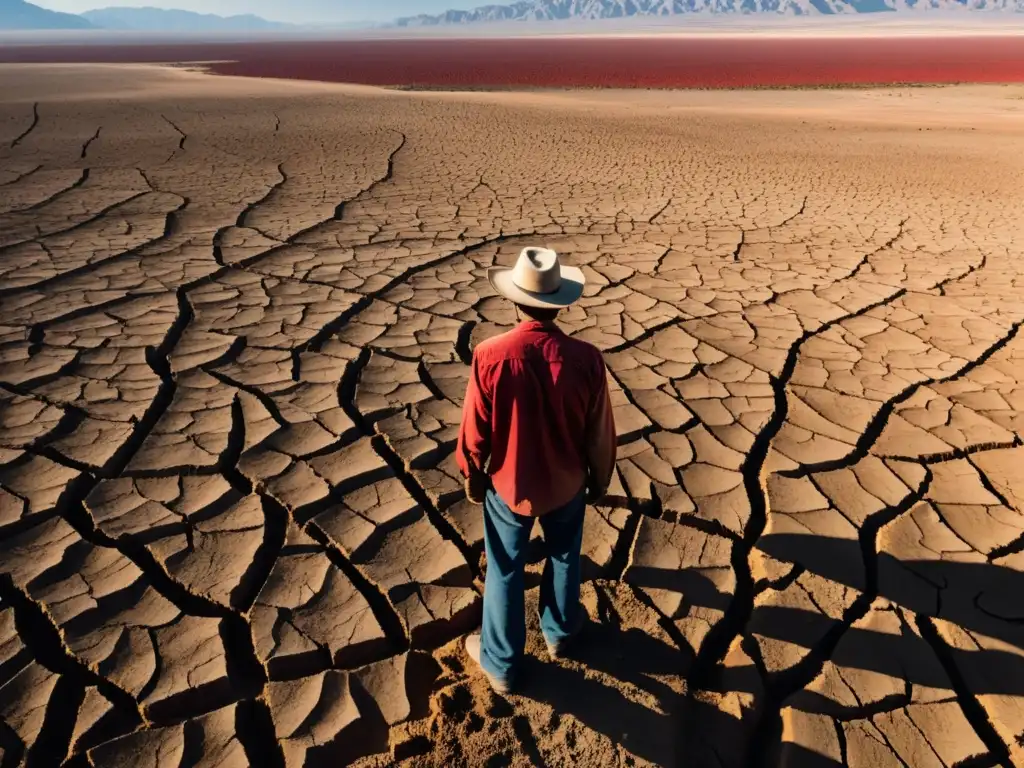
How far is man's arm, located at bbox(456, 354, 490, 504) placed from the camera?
153 cm

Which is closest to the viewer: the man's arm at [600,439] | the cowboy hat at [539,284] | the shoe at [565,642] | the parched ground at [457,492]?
the cowboy hat at [539,284]

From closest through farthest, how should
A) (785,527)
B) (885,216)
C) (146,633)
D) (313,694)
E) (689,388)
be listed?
(313,694) < (146,633) < (785,527) < (689,388) < (885,216)

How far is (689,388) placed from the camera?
318 centimetres

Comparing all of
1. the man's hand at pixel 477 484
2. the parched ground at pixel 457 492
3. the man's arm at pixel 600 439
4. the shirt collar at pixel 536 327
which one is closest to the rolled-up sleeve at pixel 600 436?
the man's arm at pixel 600 439

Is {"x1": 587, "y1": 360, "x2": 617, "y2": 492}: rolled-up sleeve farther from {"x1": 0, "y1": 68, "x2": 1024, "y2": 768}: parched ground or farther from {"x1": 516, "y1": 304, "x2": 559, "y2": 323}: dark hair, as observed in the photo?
{"x1": 0, "y1": 68, "x2": 1024, "y2": 768}: parched ground

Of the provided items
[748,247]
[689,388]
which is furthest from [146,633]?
[748,247]

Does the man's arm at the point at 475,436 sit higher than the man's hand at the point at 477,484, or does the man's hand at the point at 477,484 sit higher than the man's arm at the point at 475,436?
the man's arm at the point at 475,436

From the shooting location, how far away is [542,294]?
4.80 feet

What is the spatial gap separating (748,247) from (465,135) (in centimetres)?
540

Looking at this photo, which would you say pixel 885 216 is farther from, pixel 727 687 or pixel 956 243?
pixel 727 687

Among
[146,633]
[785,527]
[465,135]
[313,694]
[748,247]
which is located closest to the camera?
[313,694]

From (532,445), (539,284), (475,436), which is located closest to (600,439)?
(532,445)

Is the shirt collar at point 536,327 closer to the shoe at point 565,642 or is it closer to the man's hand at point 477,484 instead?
the man's hand at point 477,484

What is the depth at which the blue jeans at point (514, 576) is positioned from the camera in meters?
1.63
